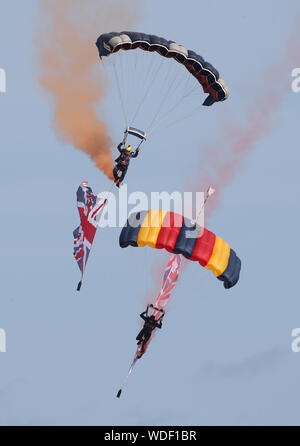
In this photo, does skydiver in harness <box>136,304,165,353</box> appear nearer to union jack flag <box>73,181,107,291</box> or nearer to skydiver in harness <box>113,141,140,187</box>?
union jack flag <box>73,181,107,291</box>

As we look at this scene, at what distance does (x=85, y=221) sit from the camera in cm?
4781

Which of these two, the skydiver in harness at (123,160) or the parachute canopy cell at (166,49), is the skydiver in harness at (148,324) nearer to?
the skydiver in harness at (123,160)

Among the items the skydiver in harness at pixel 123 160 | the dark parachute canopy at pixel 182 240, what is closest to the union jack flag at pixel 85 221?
the skydiver in harness at pixel 123 160

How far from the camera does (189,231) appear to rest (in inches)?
1725

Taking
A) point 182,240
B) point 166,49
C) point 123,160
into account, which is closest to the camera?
point 182,240

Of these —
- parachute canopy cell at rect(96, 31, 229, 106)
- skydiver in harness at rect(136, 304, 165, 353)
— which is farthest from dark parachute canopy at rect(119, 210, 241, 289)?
parachute canopy cell at rect(96, 31, 229, 106)

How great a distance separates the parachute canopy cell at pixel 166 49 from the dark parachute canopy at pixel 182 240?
6.80 meters

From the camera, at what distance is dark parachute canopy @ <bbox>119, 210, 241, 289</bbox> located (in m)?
43.4

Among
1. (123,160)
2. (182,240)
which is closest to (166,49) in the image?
(123,160)

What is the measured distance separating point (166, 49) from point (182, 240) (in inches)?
335

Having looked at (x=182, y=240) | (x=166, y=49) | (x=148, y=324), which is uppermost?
(x=166, y=49)

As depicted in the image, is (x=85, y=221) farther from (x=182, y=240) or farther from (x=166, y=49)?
(x=166, y=49)
